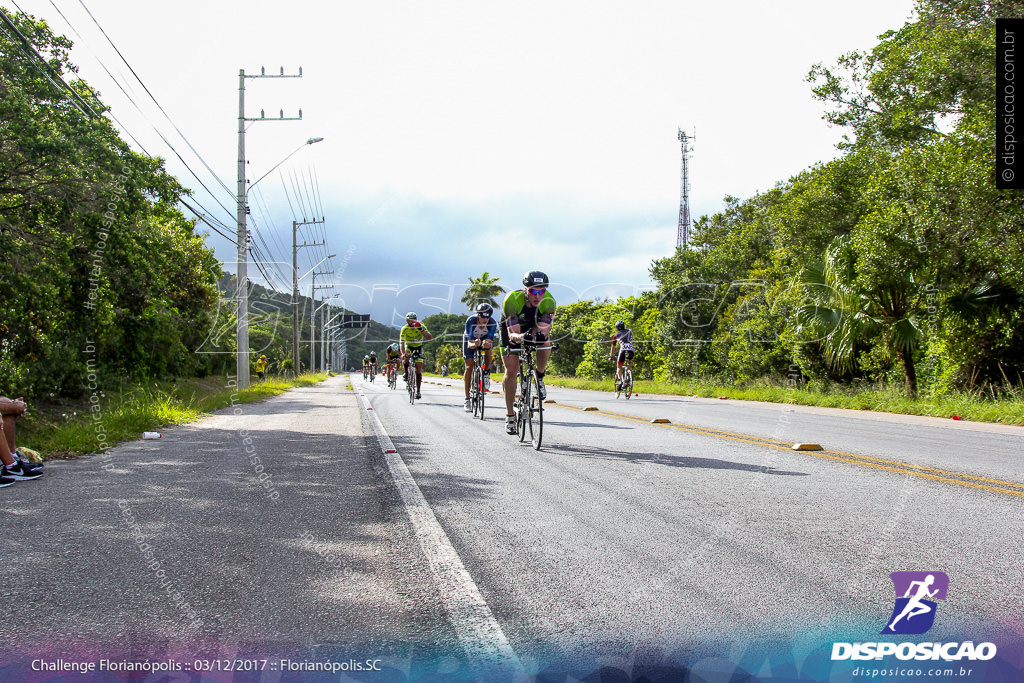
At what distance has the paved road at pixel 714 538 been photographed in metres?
2.96

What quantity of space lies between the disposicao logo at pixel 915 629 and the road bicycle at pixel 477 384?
10414mm

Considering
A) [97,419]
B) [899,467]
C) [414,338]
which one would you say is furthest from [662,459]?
[414,338]

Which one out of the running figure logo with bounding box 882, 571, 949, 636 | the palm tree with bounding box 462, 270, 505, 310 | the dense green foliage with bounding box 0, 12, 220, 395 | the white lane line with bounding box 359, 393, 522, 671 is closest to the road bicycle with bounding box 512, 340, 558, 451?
the white lane line with bounding box 359, 393, 522, 671

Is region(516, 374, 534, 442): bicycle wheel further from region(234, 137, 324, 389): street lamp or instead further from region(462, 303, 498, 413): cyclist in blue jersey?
region(234, 137, 324, 389): street lamp

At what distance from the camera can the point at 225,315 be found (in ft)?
108

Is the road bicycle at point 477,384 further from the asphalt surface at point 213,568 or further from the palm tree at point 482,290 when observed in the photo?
the palm tree at point 482,290

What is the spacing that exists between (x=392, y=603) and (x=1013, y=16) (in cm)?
1922

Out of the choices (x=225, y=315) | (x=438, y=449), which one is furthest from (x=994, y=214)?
(x=225, y=315)

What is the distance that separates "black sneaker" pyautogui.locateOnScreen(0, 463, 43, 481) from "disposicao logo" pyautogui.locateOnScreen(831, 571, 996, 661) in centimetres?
682

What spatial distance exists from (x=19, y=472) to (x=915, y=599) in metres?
7.17

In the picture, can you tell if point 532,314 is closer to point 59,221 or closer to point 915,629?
point 915,629

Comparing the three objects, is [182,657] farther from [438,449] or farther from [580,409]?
[580,409]

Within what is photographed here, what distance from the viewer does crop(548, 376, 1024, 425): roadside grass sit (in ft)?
44.5

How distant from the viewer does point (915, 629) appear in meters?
2.93
